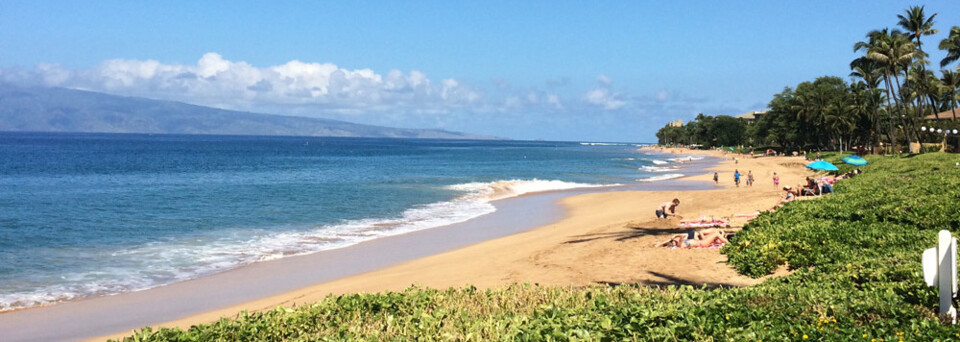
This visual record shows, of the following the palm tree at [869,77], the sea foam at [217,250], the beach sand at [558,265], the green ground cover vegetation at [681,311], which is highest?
the palm tree at [869,77]

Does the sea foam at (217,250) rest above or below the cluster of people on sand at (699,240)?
below

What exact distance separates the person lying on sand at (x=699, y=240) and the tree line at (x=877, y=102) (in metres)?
41.9

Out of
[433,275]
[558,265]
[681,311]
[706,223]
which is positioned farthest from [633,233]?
[681,311]

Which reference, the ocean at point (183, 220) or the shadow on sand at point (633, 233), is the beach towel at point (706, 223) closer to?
the shadow on sand at point (633, 233)

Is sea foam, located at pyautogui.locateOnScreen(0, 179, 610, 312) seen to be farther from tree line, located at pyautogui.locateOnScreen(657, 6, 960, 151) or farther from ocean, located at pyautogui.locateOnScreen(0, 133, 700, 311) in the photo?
tree line, located at pyautogui.locateOnScreen(657, 6, 960, 151)

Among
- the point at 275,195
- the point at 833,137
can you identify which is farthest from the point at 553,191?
the point at 833,137

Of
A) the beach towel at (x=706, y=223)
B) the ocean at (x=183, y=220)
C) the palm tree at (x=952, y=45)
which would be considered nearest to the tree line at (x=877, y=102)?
the palm tree at (x=952, y=45)

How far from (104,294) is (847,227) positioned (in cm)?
1588

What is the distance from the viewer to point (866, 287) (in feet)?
26.0

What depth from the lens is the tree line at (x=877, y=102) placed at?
165ft

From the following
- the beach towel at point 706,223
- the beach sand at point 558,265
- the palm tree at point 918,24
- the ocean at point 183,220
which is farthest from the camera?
the palm tree at point 918,24

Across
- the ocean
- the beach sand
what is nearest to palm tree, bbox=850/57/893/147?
the ocean

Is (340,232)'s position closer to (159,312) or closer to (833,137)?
(159,312)

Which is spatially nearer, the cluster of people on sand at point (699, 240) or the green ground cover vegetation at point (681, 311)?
the green ground cover vegetation at point (681, 311)
